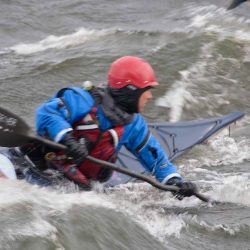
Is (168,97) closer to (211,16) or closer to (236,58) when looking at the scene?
(236,58)

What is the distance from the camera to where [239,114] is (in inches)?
307

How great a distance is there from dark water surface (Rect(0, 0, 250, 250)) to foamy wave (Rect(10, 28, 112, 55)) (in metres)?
0.02

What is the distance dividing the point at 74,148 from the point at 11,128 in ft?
1.59

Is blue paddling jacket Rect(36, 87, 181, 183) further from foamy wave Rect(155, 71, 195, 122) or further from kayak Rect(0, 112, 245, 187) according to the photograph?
foamy wave Rect(155, 71, 195, 122)

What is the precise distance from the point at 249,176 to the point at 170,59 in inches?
162

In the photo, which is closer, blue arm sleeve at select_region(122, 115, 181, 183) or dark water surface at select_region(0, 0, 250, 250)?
dark water surface at select_region(0, 0, 250, 250)

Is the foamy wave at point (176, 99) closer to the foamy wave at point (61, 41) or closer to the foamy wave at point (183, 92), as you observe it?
the foamy wave at point (183, 92)

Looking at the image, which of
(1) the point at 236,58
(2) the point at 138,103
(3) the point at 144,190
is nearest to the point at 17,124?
(2) the point at 138,103

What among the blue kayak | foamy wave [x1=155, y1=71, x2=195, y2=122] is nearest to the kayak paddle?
the blue kayak

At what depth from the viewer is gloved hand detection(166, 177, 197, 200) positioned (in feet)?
17.8

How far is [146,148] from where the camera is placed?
5.42 m

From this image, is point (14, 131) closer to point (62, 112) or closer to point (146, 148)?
point (62, 112)

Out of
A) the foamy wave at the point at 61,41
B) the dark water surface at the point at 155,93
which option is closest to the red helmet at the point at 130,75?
the dark water surface at the point at 155,93

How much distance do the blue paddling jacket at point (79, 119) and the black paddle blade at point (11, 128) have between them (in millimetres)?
155
